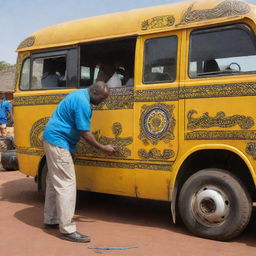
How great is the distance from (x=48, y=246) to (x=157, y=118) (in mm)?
2075

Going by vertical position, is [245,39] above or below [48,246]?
above

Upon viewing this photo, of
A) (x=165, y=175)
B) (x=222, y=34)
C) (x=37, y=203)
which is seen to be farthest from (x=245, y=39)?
(x=37, y=203)

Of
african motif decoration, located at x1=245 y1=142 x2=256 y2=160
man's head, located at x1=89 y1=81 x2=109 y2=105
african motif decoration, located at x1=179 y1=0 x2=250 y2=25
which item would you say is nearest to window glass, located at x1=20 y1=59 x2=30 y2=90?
man's head, located at x1=89 y1=81 x2=109 y2=105

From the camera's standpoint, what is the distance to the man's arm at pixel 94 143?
5.04 metres

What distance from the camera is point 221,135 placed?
4832 millimetres

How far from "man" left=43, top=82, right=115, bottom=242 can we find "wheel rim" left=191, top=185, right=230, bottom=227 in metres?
1.37

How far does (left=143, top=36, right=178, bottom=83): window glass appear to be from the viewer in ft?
17.4

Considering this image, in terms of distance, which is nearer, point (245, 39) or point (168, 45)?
point (245, 39)

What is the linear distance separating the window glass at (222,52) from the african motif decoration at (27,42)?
2.93 m

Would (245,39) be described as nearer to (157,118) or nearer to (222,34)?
(222,34)

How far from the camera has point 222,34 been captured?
4.96 meters

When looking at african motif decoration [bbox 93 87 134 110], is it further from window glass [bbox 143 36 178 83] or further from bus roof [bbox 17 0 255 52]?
bus roof [bbox 17 0 255 52]

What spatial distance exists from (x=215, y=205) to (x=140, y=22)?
264cm

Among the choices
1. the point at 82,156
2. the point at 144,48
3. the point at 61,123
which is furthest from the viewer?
the point at 82,156
